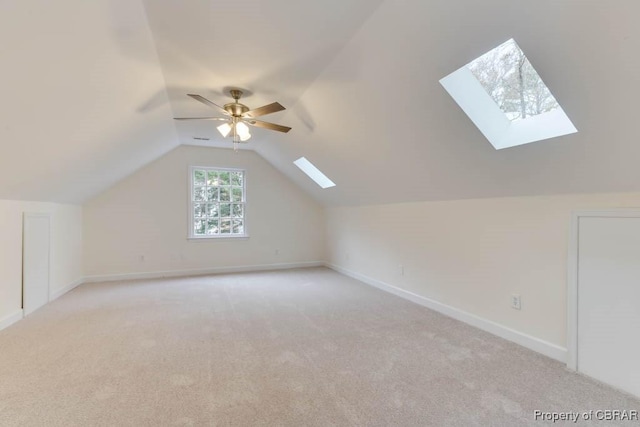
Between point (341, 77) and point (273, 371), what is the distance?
100.0 inches

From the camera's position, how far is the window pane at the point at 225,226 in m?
6.06

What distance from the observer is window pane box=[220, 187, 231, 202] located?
6.07 m

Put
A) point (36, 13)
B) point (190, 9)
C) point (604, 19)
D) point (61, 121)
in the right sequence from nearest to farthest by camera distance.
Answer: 1. point (604, 19)
2. point (36, 13)
3. point (190, 9)
4. point (61, 121)

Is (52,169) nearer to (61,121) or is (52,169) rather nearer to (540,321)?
(61,121)

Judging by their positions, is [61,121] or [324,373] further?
[61,121]

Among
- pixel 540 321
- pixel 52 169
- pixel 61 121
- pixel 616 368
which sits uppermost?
pixel 61 121

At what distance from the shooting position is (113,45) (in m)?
2.04

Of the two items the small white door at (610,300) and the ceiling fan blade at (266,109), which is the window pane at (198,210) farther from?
the small white door at (610,300)

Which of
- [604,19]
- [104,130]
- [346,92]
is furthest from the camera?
[104,130]

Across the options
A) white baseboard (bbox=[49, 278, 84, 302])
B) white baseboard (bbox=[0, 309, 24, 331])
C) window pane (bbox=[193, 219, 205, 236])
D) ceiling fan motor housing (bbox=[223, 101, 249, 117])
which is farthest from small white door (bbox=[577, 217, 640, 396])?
white baseboard (bbox=[49, 278, 84, 302])

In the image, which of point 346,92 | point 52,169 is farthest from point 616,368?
point 52,169

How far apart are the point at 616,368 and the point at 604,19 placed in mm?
2181

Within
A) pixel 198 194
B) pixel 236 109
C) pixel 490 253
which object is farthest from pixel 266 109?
pixel 198 194

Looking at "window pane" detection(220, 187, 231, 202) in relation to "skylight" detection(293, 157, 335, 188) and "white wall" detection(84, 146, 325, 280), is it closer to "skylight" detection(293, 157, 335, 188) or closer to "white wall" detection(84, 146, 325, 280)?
"white wall" detection(84, 146, 325, 280)
